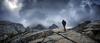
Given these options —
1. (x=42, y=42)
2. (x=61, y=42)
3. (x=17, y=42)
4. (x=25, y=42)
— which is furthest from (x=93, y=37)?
(x=17, y=42)

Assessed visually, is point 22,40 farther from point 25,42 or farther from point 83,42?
point 83,42

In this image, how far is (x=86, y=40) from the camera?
2408 cm

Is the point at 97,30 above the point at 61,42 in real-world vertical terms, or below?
above

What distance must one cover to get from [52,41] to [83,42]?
6834mm

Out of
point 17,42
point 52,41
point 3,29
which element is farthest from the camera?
point 3,29

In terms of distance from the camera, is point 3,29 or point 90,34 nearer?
point 90,34

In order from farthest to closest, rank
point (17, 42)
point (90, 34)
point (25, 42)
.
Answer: point (17, 42) → point (25, 42) → point (90, 34)

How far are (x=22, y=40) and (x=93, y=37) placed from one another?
68.4ft

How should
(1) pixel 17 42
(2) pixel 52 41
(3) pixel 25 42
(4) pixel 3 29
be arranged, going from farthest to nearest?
(4) pixel 3 29, (1) pixel 17 42, (3) pixel 25 42, (2) pixel 52 41

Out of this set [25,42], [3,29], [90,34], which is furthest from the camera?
[3,29]

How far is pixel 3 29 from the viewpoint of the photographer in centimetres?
7306

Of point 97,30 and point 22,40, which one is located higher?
point 97,30

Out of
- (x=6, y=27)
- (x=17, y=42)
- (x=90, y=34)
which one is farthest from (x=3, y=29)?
(x=90, y=34)

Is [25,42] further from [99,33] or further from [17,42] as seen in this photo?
[99,33]
